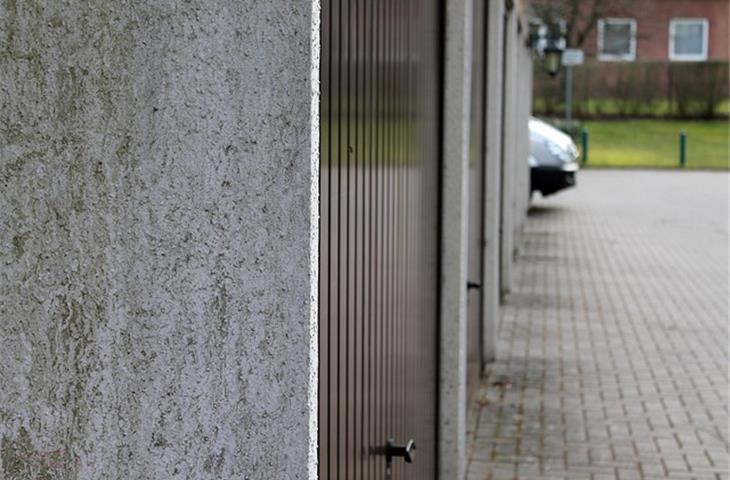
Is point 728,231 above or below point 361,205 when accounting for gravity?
below

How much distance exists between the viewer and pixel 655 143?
37.2 meters

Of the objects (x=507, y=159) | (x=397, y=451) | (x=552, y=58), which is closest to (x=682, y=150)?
(x=552, y=58)

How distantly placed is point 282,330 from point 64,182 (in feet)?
1.33

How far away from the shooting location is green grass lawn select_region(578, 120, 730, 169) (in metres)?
34.1

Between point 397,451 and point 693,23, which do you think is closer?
point 397,451

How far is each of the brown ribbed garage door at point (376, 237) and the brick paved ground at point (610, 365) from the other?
5.31 feet

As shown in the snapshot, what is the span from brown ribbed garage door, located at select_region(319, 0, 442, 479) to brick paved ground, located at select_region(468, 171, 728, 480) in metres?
1.62

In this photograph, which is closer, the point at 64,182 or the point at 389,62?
the point at 64,182

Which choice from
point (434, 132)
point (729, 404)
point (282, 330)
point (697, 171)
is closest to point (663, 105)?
point (697, 171)

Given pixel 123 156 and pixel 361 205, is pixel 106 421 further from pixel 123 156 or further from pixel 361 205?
pixel 361 205

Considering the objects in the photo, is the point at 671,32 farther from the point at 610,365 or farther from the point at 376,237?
the point at 376,237

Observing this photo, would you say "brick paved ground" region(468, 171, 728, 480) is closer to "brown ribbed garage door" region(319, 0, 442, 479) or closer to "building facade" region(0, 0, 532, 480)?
"brown ribbed garage door" region(319, 0, 442, 479)

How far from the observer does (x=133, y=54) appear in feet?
6.40

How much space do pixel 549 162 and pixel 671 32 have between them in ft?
102
